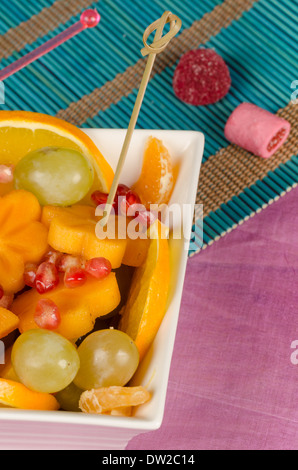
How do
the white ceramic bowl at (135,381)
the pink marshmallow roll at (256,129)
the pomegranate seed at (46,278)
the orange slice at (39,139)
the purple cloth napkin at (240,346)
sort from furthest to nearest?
1. the pink marshmallow roll at (256,129)
2. the purple cloth napkin at (240,346)
3. the orange slice at (39,139)
4. the pomegranate seed at (46,278)
5. the white ceramic bowl at (135,381)

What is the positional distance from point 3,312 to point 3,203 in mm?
182

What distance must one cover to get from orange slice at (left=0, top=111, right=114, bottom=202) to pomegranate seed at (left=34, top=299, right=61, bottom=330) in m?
0.24

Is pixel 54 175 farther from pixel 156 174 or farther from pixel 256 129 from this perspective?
pixel 256 129

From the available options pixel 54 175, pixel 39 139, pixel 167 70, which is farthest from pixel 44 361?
pixel 167 70

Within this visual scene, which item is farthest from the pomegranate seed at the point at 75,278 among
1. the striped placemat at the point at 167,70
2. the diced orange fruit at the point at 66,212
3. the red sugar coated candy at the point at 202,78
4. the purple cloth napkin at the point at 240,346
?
the red sugar coated candy at the point at 202,78

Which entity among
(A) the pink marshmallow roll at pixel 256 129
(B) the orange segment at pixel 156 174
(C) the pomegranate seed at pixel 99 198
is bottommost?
(C) the pomegranate seed at pixel 99 198

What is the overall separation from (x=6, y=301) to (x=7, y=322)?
71 millimetres

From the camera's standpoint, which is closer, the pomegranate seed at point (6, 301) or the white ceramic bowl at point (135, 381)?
the white ceramic bowl at point (135, 381)

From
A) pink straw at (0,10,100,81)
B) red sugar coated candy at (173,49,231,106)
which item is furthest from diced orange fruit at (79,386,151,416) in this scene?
red sugar coated candy at (173,49,231,106)

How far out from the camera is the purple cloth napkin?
1270mm

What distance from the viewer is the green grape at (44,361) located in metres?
0.89

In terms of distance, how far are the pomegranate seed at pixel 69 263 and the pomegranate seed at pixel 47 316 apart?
0.25 feet

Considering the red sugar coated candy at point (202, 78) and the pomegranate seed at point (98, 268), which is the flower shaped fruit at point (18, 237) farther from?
the red sugar coated candy at point (202, 78)

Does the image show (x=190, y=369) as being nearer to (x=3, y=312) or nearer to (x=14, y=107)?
(x=3, y=312)
